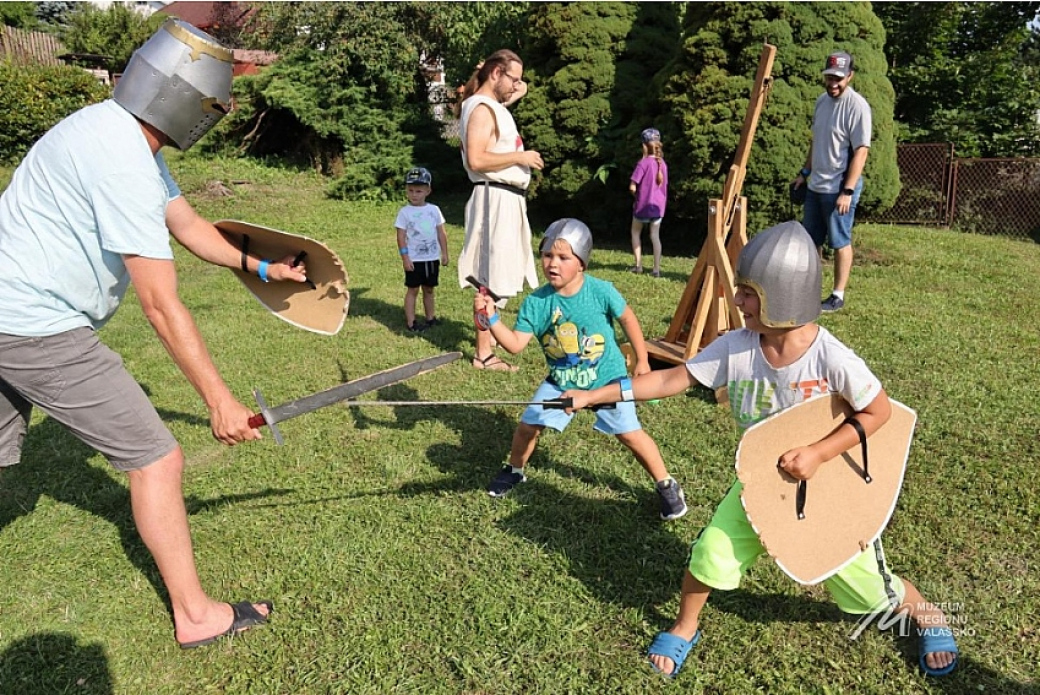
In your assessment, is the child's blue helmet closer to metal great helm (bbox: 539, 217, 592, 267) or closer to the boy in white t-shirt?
the boy in white t-shirt

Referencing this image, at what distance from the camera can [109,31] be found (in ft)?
109

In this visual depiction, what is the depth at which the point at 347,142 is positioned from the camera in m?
15.4

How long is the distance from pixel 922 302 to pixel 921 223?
5414mm

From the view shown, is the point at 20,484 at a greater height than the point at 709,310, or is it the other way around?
the point at 709,310

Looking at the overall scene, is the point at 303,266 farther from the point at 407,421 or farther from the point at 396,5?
the point at 396,5

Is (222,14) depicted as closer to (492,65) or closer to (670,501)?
(492,65)


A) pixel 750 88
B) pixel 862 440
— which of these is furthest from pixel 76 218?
pixel 750 88

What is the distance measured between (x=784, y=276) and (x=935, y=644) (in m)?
1.48

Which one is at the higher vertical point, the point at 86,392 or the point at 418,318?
the point at 86,392

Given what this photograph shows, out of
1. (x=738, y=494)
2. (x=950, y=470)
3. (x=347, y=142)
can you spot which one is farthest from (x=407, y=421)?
(x=347, y=142)

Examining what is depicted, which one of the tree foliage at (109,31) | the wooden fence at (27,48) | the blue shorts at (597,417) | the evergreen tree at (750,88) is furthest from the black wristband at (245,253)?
the tree foliage at (109,31)

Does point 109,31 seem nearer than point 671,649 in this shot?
No

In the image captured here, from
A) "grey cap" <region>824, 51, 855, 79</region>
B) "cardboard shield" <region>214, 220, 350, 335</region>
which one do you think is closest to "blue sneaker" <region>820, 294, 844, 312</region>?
"grey cap" <region>824, 51, 855, 79</region>

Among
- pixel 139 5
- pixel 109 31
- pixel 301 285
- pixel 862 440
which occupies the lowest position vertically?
pixel 862 440
